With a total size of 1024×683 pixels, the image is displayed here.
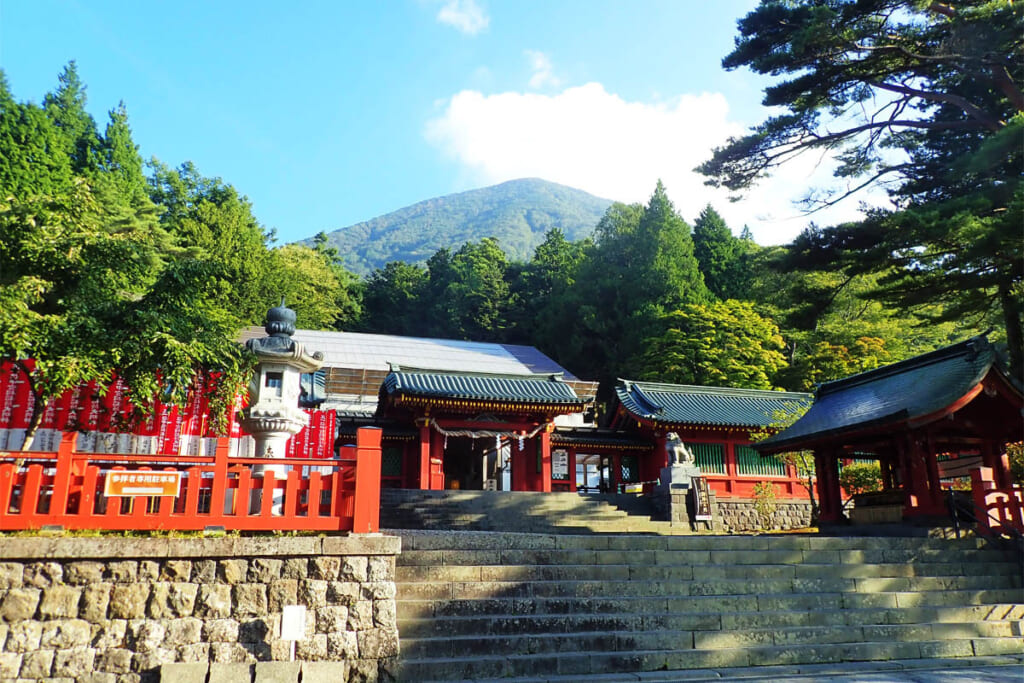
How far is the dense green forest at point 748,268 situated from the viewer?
28.0 feet

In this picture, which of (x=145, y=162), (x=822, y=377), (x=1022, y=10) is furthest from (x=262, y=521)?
(x=145, y=162)

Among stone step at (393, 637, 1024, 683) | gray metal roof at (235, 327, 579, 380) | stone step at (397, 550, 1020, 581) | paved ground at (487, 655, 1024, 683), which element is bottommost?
paved ground at (487, 655, 1024, 683)

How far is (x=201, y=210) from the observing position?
3775 centimetres

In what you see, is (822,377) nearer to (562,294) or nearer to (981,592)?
(562,294)

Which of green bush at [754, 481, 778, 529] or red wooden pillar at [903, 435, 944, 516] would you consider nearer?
red wooden pillar at [903, 435, 944, 516]

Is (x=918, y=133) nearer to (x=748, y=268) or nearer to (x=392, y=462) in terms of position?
(x=392, y=462)

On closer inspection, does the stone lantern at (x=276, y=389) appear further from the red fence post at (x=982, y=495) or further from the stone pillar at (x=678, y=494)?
the red fence post at (x=982, y=495)

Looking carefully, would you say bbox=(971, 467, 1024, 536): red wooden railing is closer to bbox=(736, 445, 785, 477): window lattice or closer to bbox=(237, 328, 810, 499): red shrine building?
bbox=(237, 328, 810, 499): red shrine building

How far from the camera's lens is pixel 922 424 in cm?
1185

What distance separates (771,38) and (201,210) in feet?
108

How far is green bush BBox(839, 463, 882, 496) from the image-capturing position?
1919 centimetres

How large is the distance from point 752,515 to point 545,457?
6.63 meters

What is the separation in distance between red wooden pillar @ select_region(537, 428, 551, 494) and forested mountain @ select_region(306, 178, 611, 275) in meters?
105

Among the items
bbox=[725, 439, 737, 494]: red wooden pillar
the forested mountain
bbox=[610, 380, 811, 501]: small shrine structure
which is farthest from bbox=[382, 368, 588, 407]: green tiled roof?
the forested mountain
